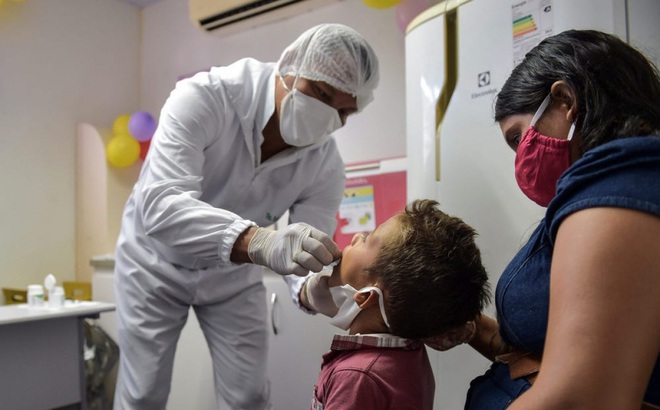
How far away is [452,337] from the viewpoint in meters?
1.02

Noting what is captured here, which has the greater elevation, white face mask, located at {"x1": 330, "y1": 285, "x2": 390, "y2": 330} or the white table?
white face mask, located at {"x1": 330, "y1": 285, "x2": 390, "y2": 330}

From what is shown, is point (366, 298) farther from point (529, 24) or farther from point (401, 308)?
point (529, 24)

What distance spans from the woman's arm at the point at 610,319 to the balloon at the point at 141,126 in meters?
2.97

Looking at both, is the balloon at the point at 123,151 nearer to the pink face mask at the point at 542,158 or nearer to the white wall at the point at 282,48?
the white wall at the point at 282,48

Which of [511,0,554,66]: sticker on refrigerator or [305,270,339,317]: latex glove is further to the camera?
[511,0,554,66]: sticker on refrigerator

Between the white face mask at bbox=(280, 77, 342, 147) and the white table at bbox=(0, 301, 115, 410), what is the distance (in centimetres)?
134

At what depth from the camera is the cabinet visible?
2.16 meters

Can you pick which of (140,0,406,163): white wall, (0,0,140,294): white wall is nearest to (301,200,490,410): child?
(140,0,406,163): white wall

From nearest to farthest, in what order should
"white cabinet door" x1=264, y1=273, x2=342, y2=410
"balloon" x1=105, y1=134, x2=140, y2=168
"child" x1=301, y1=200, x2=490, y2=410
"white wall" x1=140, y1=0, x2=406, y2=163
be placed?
"child" x1=301, y1=200, x2=490, y2=410, "white cabinet door" x1=264, y1=273, x2=342, y2=410, "white wall" x1=140, y1=0, x2=406, y2=163, "balloon" x1=105, y1=134, x2=140, y2=168

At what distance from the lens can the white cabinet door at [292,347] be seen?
215 centimetres

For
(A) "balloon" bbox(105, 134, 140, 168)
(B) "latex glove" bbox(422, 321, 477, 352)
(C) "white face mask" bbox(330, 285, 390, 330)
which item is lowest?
(B) "latex glove" bbox(422, 321, 477, 352)

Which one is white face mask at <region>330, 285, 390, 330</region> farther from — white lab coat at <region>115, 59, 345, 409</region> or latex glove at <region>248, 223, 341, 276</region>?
white lab coat at <region>115, 59, 345, 409</region>

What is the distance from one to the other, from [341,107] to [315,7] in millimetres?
1430

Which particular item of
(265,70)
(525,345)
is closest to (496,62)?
(265,70)
